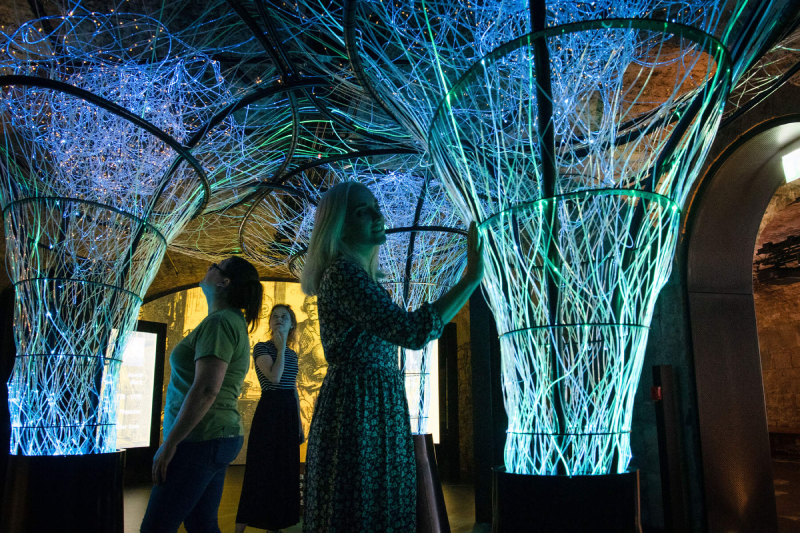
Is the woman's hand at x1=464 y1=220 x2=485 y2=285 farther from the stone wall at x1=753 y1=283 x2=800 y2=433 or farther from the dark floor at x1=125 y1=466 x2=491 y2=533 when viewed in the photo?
the stone wall at x1=753 y1=283 x2=800 y2=433

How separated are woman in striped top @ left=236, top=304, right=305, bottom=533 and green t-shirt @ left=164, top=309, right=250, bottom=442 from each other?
114 centimetres

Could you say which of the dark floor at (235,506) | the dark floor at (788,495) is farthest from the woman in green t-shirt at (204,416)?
the dark floor at (788,495)

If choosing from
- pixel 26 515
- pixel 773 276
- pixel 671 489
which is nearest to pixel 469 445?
pixel 671 489

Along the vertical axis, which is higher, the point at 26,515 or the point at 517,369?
the point at 517,369

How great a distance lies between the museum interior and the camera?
3.92ft

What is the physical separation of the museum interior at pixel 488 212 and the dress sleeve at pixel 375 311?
2.0 inches

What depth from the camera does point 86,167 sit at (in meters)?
2.38

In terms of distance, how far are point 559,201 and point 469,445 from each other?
6371mm

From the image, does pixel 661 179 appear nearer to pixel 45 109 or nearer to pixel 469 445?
pixel 45 109

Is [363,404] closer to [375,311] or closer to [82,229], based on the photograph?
[375,311]

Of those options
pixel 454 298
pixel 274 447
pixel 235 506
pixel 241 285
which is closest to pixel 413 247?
pixel 274 447

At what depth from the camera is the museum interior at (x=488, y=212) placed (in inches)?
47.0

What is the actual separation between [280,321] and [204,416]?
1.54m

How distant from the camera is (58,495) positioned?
6.31 feet
